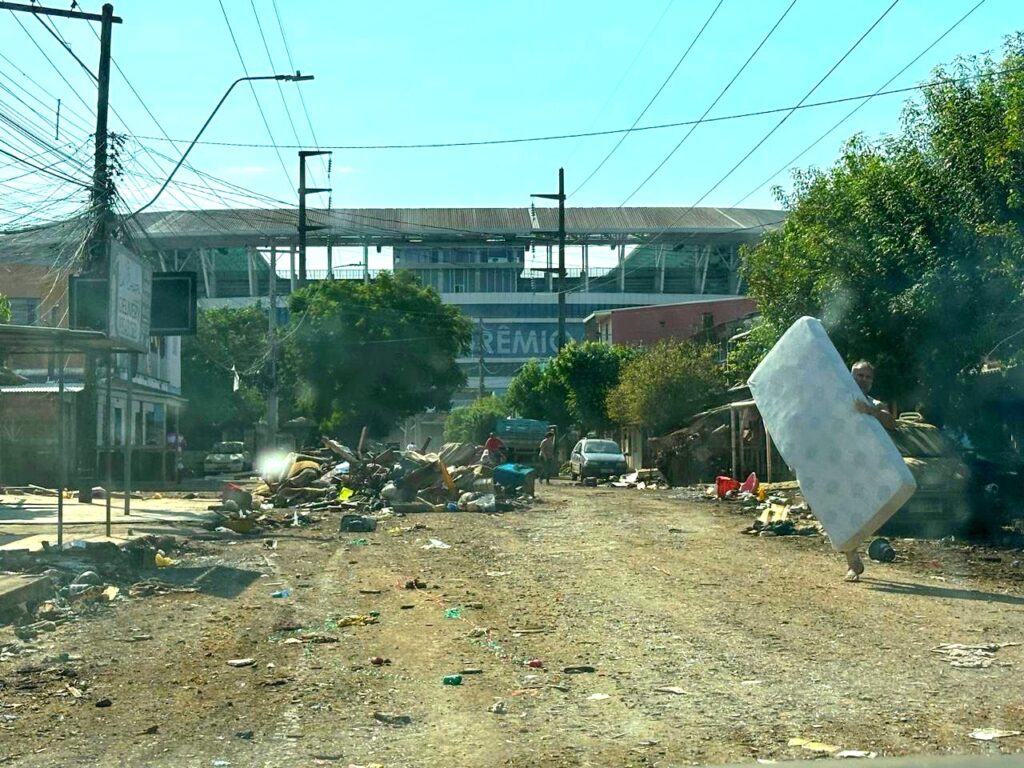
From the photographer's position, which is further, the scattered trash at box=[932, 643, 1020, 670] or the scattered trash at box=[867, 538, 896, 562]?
the scattered trash at box=[867, 538, 896, 562]

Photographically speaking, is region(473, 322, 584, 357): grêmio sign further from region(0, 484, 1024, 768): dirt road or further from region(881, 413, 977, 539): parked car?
region(0, 484, 1024, 768): dirt road

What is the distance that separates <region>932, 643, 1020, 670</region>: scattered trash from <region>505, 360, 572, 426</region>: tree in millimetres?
54300

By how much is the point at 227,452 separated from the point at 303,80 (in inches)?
1478

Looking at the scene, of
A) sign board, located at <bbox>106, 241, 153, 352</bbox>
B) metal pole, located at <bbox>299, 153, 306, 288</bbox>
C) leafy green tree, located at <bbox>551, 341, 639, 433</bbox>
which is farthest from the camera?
leafy green tree, located at <bbox>551, 341, 639, 433</bbox>

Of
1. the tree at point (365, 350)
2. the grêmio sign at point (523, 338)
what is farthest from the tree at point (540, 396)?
the grêmio sign at point (523, 338)

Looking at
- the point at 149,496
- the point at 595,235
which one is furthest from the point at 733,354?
the point at 595,235

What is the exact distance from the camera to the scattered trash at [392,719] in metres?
6.42

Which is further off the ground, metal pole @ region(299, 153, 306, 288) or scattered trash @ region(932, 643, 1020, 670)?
metal pole @ region(299, 153, 306, 288)

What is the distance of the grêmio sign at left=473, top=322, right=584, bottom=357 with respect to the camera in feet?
376

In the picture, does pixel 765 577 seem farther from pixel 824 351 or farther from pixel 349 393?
pixel 349 393

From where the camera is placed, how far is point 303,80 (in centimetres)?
2494

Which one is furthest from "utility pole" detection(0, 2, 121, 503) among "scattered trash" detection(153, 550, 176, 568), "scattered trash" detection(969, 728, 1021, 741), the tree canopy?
the tree canopy

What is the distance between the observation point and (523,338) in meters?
115

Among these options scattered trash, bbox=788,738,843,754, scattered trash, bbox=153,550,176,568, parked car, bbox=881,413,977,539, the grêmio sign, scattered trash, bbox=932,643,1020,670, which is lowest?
scattered trash, bbox=153,550,176,568
